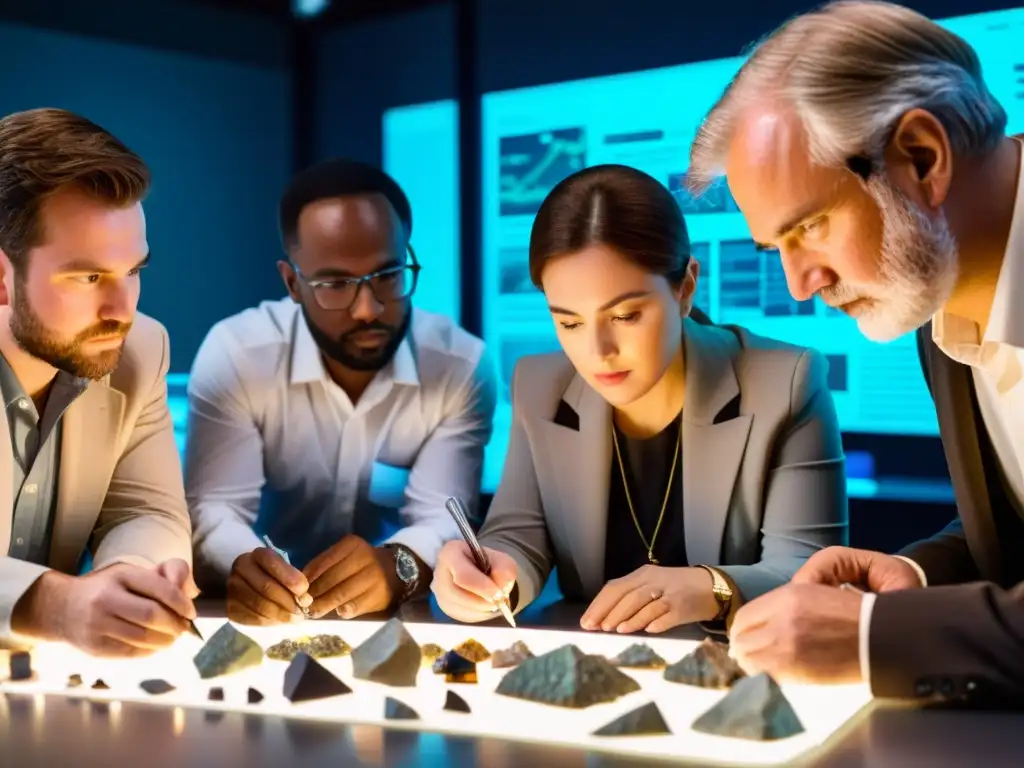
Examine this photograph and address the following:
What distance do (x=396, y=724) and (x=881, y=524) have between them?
3.08 meters

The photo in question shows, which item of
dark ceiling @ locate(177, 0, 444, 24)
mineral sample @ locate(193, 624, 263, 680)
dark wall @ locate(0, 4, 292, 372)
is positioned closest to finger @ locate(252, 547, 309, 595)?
mineral sample @ locate(193, 624, 263, 680)

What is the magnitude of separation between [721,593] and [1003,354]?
688mm

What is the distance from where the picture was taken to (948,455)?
2.07 m

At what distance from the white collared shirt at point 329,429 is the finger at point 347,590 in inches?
28.8

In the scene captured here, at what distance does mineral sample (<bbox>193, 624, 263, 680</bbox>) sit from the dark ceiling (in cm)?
429

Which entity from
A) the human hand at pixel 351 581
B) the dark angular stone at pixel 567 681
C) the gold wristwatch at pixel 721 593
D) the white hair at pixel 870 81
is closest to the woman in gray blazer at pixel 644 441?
the gold wristwatch at pixel 721 593

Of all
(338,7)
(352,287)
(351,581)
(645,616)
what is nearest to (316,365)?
(352,287)

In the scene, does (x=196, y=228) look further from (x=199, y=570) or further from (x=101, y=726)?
(x=101, y=726)

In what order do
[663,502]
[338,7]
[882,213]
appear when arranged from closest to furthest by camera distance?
[882,213] < [663,502] < [338,7]

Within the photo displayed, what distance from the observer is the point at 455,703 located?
161cm

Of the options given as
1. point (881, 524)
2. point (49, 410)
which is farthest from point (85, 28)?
point (881, 524)

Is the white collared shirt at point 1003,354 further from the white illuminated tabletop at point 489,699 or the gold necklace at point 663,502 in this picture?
the gold necklace at point 663,502

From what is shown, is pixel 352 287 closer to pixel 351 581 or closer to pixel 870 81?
pixel 351 581

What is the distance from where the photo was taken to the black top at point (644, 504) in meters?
2.74
